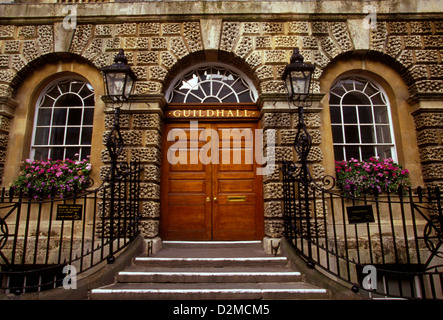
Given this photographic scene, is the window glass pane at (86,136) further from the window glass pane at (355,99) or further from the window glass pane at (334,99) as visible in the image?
the window glass pane at (355,99)

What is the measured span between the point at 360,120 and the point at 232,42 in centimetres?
325

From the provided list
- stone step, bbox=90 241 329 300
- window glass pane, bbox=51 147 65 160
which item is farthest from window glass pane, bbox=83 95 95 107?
stone step, bbox=90 241 329 300

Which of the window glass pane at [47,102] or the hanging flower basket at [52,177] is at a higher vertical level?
the window glass pane at [47,102]

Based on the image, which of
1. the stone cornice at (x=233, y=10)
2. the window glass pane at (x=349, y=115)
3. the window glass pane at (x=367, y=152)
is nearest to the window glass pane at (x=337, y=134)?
the window glass pane at (x=349, y=115)

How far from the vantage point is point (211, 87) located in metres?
5.88

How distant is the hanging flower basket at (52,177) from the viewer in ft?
16.6

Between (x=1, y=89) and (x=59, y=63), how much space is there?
1257 mm

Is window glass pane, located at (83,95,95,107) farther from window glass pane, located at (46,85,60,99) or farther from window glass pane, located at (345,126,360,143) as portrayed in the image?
window glass pane, located at (345,126,360,143)

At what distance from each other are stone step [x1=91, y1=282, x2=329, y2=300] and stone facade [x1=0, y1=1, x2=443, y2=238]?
281cm

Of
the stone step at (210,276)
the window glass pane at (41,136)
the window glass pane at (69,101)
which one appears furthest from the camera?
the window glass pane at (69,101)

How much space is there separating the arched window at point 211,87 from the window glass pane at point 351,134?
6.92ft

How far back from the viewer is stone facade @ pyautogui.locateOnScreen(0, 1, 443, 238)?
17.9 ft

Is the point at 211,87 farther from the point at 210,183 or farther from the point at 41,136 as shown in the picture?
the point at 41,136

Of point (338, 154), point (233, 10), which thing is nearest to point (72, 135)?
point (233, 10)
